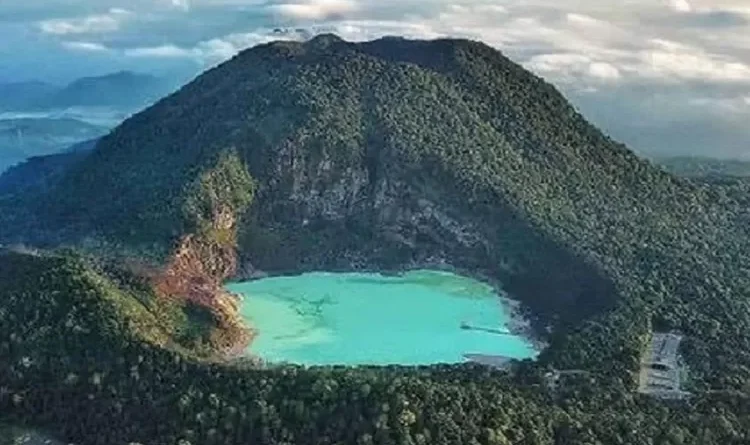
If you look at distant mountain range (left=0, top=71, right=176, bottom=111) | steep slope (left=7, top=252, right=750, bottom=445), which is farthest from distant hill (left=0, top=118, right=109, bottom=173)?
steep slope (left=7, top=252, right=750, bottom=445)

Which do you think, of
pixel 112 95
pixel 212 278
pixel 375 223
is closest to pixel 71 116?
pixel 112 95

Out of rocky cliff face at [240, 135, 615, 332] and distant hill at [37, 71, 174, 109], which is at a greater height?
distant hill at [37, 71, 174, 109]

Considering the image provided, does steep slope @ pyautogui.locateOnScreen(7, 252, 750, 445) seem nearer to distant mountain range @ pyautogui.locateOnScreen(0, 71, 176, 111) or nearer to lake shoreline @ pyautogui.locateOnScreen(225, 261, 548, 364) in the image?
lake shoreline @ pyautogui.locateOnScreen(225, 261, 548, 364)

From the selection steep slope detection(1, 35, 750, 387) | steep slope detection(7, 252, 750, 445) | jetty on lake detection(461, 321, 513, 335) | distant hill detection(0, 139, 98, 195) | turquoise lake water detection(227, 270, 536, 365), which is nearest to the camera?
steep slope detection(7, 252, 750, 445)

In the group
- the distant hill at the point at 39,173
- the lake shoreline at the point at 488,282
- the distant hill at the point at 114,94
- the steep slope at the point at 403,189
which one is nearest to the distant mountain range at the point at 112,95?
the distant hill at the point at 114,94

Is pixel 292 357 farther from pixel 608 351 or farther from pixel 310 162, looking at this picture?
pixel 310 162

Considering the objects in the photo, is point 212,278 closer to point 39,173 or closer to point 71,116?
point 39,173
